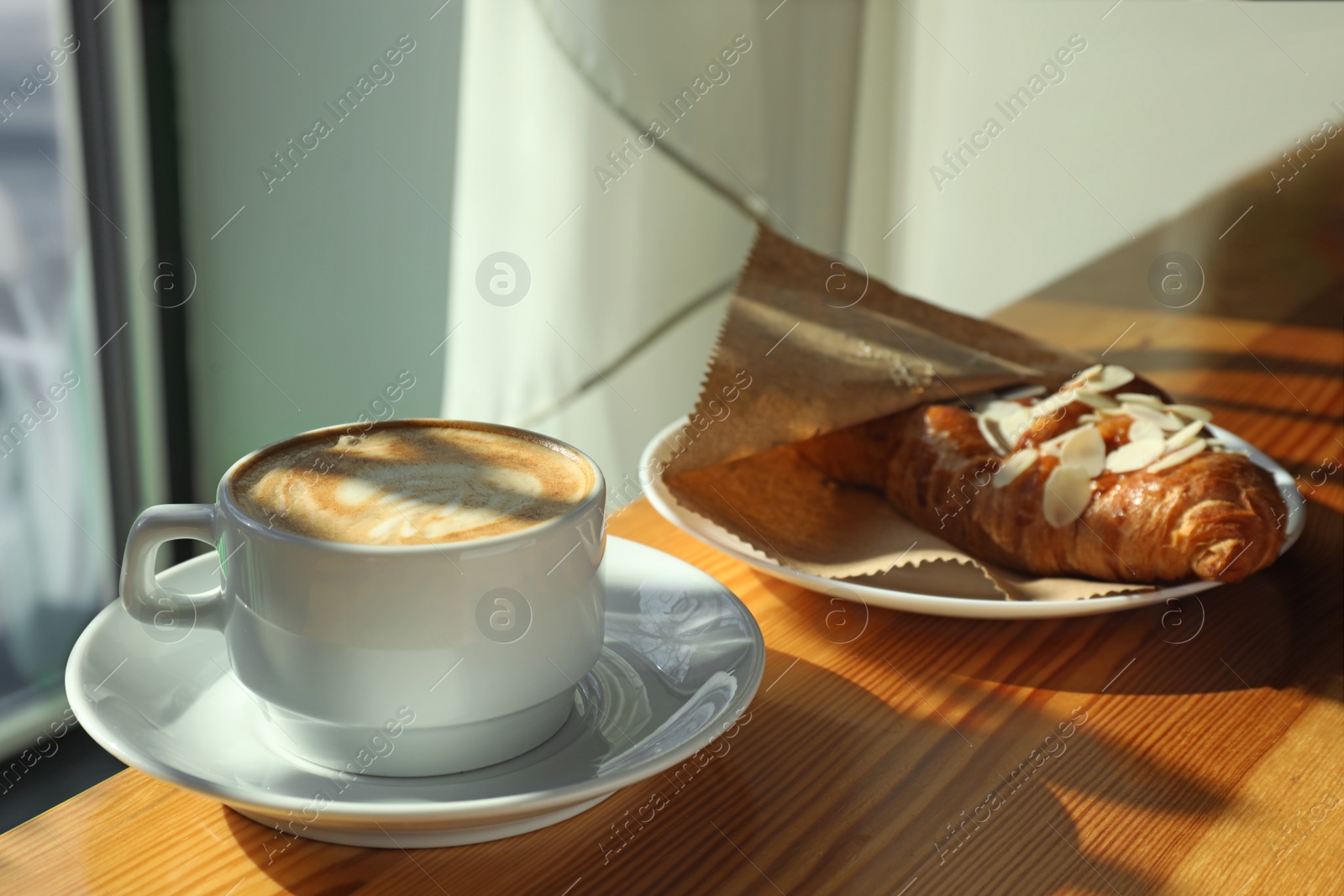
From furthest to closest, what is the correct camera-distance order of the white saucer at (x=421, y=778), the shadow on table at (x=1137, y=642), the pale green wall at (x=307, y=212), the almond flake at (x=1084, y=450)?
1. the pale green wall at (x=307, y=212)
2. the almond flake at (x=1084, y=450)
3. the shadow on table at (x=1137, y=642)
4. the white saucer at (x=421, y=778)

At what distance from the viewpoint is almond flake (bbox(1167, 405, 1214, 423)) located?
0.73 meters

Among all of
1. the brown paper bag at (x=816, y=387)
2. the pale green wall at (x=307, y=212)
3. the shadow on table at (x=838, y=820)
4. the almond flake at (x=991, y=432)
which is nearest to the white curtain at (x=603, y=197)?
the pale green wall at (x=307, y=212)

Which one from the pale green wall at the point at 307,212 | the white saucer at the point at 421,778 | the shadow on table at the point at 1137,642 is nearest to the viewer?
the white saucer at the point at 421,778

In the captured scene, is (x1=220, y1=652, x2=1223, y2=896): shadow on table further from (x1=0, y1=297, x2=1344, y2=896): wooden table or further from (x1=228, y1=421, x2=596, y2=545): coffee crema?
(x1=228, y1=421, x2=596, y2=545): coffee crema

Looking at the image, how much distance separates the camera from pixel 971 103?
214 cm

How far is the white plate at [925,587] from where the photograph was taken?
0.61 meters

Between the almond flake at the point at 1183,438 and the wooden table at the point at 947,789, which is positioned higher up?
the almond flake at the point at 1183,438

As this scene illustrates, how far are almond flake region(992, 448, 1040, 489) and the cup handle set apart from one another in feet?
1.60

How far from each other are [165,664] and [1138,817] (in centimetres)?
46

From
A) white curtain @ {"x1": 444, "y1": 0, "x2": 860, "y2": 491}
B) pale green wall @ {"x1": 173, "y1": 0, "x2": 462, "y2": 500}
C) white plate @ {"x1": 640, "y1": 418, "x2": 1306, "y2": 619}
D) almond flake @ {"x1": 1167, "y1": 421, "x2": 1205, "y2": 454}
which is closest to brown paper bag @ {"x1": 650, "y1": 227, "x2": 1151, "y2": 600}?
white plate @ {"x1": 640, "y1": 418, "x2": 1306, "y2": 619}

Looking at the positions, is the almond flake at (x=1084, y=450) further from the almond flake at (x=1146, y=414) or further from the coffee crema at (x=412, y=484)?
the coffee crema at (x=412, y=484)

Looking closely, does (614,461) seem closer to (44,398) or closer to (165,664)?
(44,398)

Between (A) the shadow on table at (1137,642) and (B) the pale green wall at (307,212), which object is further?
(B) the pale green wall at (307,212)

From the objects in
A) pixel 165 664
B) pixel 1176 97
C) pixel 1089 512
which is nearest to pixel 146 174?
pixel 165 664
